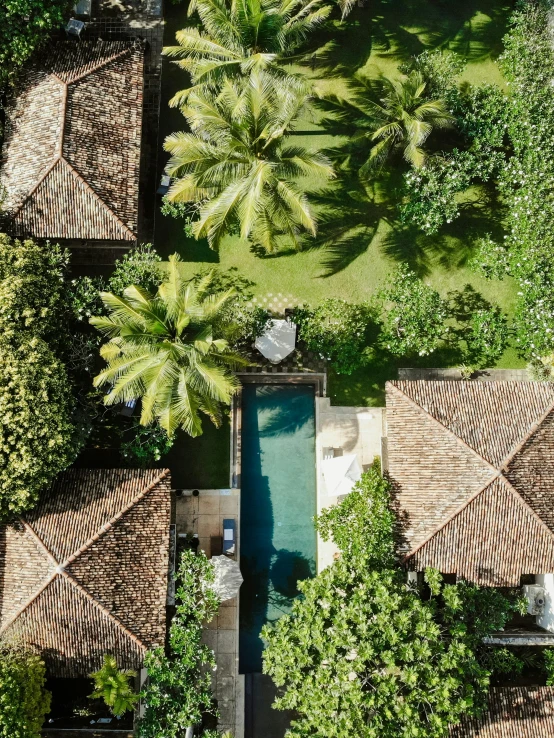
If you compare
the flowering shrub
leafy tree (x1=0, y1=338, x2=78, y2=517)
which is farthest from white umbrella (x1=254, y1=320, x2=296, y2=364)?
leafy tree (x1=0, y1=338, x2=78, y2=517)

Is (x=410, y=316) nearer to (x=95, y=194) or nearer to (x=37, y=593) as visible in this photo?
(x=95, y=194)

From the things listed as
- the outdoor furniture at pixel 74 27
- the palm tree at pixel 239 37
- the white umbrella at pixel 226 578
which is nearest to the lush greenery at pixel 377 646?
the white umbrella at pixel 226 578

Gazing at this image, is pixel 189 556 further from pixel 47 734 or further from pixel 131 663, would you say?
pixel 47 734

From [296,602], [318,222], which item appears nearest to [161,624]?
[296,602]

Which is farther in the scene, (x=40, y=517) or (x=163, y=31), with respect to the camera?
(x=163, y=31)

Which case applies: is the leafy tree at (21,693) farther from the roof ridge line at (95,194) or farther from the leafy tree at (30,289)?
the roof ridge line at (95,194)

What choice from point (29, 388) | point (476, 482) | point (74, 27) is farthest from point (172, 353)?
point (74, 27)
